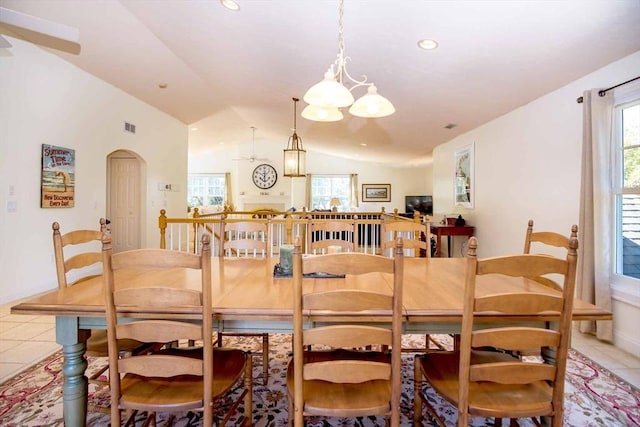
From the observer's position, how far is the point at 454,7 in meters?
2.28

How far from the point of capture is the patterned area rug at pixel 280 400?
5.98ft

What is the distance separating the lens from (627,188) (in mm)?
2652

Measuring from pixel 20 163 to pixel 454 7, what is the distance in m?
4.60

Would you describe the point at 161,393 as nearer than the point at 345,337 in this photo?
No

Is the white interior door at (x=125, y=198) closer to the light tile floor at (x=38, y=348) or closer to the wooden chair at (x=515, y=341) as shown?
the light tile floor at (x=38, y=348)

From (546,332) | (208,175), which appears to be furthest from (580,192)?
(208,175)

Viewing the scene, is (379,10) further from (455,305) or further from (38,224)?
(38,224)

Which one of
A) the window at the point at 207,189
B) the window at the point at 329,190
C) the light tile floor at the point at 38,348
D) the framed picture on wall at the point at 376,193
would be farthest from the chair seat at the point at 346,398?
the window at the point at 207,189

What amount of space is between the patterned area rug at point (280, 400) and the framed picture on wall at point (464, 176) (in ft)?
10.7

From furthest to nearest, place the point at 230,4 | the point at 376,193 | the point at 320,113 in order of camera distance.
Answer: the point at 376,193
the point at 230,4
the point at 320,113

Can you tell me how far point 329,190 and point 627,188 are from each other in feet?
31.0

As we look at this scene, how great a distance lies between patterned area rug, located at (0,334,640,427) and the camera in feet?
5.98

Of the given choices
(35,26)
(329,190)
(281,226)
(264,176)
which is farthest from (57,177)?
(329,190)

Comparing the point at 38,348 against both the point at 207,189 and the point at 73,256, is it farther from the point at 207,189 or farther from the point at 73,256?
the point at 207,189
